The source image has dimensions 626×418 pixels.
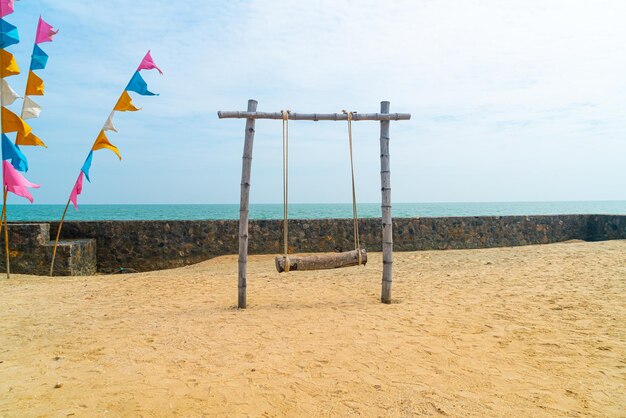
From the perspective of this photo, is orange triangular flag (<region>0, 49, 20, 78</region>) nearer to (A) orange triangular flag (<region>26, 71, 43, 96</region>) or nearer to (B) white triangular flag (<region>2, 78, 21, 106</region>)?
(B) white triangular flag (<region>2, 78, 21, 106</region>)

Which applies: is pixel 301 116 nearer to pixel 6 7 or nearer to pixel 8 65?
pixel 8 65

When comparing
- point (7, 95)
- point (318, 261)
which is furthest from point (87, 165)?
point (318, 261)

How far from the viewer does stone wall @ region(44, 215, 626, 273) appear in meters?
9.66

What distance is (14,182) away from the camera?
23.2 feet

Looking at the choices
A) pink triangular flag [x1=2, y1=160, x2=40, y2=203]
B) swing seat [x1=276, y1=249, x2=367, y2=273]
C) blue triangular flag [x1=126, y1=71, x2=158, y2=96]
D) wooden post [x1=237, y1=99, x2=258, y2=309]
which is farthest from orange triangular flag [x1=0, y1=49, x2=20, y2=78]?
swing seat [x1=276, y1=249, x2=367, y2=273]

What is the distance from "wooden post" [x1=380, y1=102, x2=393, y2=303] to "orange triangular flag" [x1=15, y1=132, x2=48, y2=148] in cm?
574

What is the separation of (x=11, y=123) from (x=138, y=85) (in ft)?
7.04

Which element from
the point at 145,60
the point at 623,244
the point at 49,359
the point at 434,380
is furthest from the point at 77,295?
the point at 623,244

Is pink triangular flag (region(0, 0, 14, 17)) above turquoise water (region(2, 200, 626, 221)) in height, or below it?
above

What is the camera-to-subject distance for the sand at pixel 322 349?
264 centimetres

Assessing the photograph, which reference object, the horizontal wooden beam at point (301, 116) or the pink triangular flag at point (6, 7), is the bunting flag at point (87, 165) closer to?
the pink triangular flag at point (6, 7)

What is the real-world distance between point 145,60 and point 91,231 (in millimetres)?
4551

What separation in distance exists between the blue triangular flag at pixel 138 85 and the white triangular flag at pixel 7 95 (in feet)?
5.89

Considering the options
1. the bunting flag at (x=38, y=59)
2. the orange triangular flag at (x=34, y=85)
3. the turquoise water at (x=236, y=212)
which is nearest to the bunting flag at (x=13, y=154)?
the orange triangular flag at (x=34, y=85)
